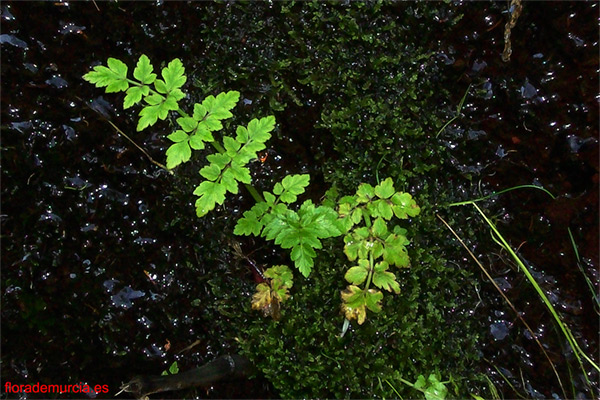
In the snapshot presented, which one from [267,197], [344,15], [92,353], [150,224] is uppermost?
[344,15]

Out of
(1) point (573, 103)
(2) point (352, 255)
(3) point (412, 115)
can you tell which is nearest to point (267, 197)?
(2) point (352, 255)

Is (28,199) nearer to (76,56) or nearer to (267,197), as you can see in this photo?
(76,56)

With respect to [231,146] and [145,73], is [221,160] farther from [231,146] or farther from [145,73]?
[145,73]

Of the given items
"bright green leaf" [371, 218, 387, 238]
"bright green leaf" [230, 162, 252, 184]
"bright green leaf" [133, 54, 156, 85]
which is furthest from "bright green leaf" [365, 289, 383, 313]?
"bright green leaf" [133, 54, 156, 85]

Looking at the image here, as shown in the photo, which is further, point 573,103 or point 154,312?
point 154,312

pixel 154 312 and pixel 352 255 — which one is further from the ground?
pixel 154 312

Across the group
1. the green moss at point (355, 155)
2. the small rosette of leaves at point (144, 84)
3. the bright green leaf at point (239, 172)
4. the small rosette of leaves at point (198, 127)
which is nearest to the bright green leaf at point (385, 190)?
the green moss at point (355, 155)
